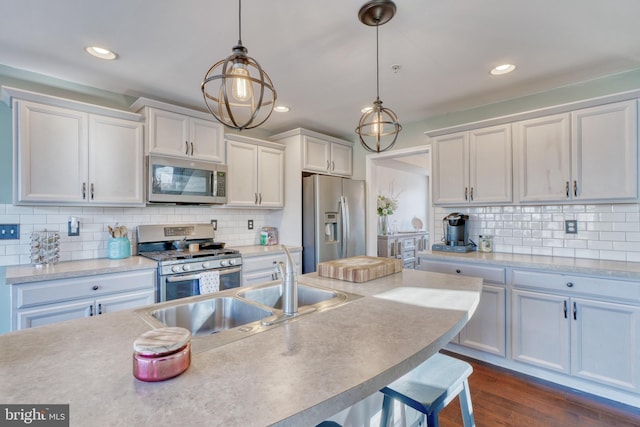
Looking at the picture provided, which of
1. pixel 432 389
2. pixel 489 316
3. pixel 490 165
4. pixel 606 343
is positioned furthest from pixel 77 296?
pixel 606 343

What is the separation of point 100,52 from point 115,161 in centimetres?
87

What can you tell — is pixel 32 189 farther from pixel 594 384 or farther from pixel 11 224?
pixel 594 384

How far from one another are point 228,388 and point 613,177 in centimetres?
297

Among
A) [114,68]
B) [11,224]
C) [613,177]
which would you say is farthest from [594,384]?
[11,224]

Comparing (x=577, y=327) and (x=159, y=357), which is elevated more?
(x=159, y=357)

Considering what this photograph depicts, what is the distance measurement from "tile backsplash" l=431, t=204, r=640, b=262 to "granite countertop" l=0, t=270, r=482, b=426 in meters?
2.13

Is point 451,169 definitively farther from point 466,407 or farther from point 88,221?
point 88,221

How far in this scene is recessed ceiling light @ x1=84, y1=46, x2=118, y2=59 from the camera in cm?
210

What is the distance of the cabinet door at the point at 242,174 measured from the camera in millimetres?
3416

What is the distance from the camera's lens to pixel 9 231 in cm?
238

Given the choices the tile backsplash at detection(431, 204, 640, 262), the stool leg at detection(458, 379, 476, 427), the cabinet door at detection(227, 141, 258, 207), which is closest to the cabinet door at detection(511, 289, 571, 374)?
the tile backsplash at detection(431, 204, 640, 262)

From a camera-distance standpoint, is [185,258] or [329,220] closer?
[185,258]

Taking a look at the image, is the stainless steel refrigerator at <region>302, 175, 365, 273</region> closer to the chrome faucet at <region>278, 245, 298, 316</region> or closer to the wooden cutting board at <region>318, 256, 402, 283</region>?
the wooden cutting board at <region>318, 256, 402, 283</region>

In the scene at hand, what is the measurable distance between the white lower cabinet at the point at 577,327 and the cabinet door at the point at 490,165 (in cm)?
76
